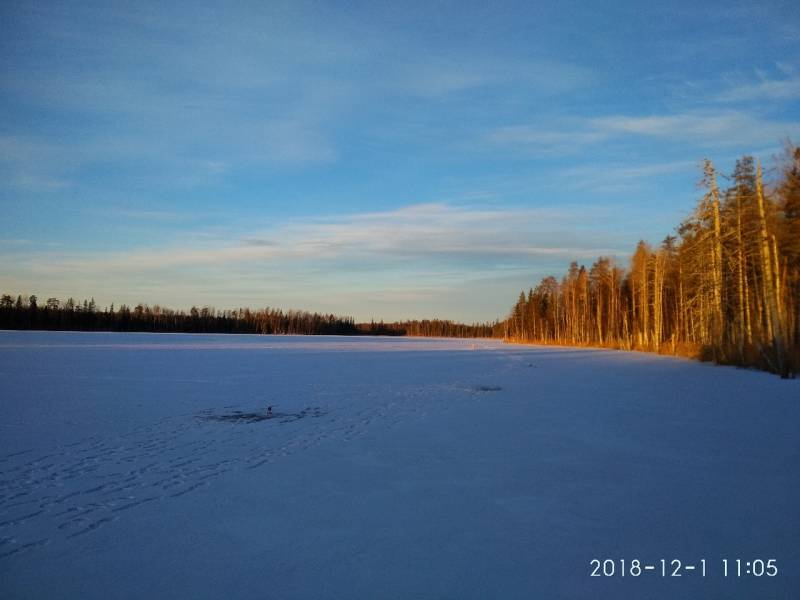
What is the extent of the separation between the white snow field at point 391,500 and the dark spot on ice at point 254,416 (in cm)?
8

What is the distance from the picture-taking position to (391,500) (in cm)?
553

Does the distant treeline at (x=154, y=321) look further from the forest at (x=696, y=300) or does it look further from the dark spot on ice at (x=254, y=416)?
the dark spot on ice at (x=254, y=416)

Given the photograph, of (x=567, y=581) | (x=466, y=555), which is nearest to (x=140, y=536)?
(x=466, y=555)

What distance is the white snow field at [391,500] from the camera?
376 cm

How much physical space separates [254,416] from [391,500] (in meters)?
6.22

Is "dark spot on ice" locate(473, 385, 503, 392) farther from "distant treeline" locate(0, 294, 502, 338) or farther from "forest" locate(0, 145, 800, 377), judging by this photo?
"distant treeline" locate(0, 294, 502, 338)

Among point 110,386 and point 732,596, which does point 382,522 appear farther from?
point 110,386

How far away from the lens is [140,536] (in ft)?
14.6

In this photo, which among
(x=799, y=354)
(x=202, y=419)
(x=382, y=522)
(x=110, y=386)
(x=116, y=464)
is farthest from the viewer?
(x=799, y=354)

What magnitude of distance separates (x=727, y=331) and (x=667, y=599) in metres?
32.0

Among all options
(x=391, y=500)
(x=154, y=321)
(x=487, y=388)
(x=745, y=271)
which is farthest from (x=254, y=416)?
(x=154, y=321)

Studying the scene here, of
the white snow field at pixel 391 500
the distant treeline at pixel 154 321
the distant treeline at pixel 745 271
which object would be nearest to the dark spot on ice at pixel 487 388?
the white snow field at pixel 391 500

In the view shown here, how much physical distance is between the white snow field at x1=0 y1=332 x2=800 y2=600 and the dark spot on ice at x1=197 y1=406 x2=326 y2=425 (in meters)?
0.08

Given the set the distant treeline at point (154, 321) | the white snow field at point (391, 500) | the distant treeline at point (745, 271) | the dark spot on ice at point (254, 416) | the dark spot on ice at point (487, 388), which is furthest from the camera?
the distant treeline at point (154, 321)
